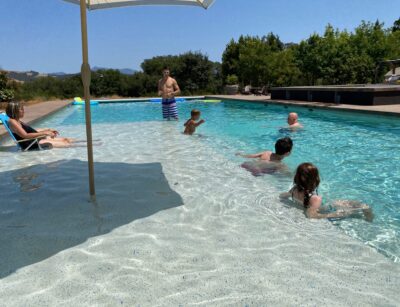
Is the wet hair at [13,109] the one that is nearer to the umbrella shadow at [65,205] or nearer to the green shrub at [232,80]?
the umbrella shadow at [65,205]

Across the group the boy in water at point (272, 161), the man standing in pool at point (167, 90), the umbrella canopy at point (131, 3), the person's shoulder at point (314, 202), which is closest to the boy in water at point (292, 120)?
the man standing in pool at point (167, 90)

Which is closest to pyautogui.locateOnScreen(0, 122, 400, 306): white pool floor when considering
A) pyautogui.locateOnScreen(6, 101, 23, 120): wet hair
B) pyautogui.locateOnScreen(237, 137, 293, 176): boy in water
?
pyautogui.locateOnScreen(237, 137, 293, 176): boy in water

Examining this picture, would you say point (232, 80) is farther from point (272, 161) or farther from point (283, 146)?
point (283, 146)

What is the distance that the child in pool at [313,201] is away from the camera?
11.1 ft

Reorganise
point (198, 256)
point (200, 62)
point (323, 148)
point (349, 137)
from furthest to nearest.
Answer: point (200, 62) < point (349, 137) < point (323, 148) < point (198, 256)

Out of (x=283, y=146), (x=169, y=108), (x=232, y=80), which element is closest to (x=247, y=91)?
(x=232, y=80)

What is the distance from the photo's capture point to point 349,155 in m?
6.46

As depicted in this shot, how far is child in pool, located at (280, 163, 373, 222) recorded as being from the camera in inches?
134

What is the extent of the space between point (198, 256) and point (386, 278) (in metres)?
1.24

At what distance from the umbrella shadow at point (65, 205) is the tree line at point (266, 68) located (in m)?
19.1

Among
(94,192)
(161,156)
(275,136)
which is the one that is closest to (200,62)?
(275,136)

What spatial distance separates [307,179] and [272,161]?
1.81m

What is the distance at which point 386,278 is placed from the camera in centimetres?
232

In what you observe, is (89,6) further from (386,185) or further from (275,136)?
(275,136)
